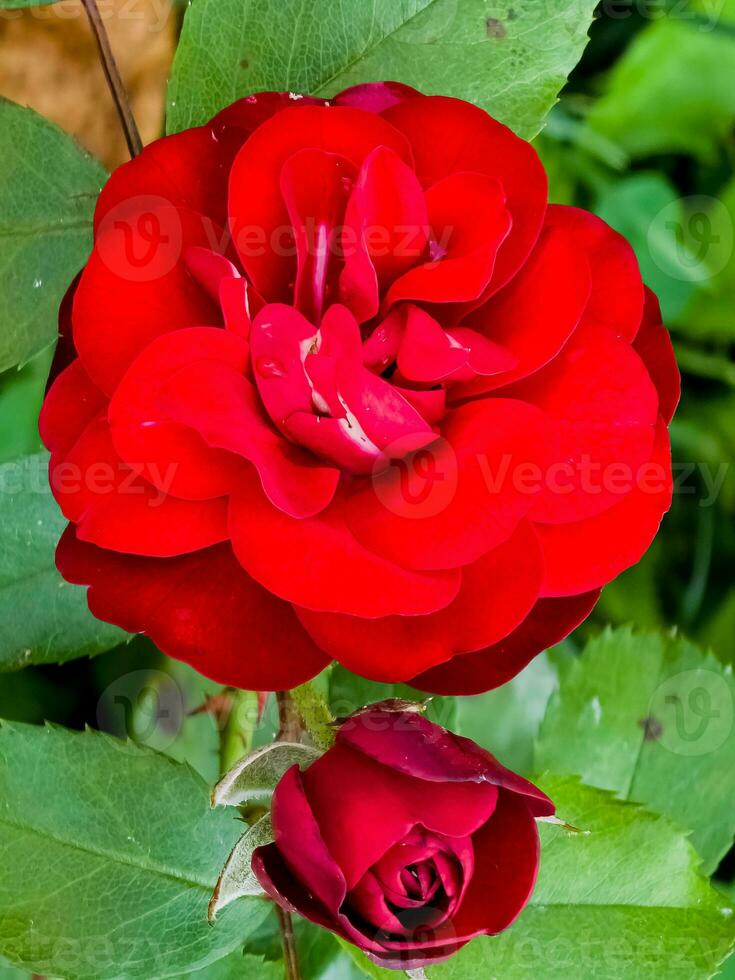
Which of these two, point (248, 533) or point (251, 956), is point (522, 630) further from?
point (251, 956)

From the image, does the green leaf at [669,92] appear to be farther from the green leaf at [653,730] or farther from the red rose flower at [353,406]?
the red rose flower at [353,406]

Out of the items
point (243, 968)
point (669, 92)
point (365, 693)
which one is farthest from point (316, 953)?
point (669, 92)

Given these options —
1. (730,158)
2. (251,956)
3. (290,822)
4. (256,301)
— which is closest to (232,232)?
(256,301)

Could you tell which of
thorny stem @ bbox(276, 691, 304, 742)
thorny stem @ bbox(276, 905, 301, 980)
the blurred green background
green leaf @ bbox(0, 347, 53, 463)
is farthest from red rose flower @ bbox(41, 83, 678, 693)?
the blurred green background

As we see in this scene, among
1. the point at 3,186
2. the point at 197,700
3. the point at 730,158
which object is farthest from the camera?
the point at 730,158

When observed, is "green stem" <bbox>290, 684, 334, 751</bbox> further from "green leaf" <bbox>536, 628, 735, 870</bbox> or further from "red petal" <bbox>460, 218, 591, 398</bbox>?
"green leaf" <bbox>536, 628, 735, 870</bbox>

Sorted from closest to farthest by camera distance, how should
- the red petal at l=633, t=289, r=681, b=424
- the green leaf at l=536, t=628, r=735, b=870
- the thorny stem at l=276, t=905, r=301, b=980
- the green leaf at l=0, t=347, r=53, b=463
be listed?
the red petal at l=633, t=289, r=681, b=424 → the thorny stem at l=276, t=905, r=301, b=980 → the green leaf at l=536, t=628, r=735, b=870 → the green leaf at l=0, t=347, r=53, b=463

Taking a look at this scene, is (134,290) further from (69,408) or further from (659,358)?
(659,358)
